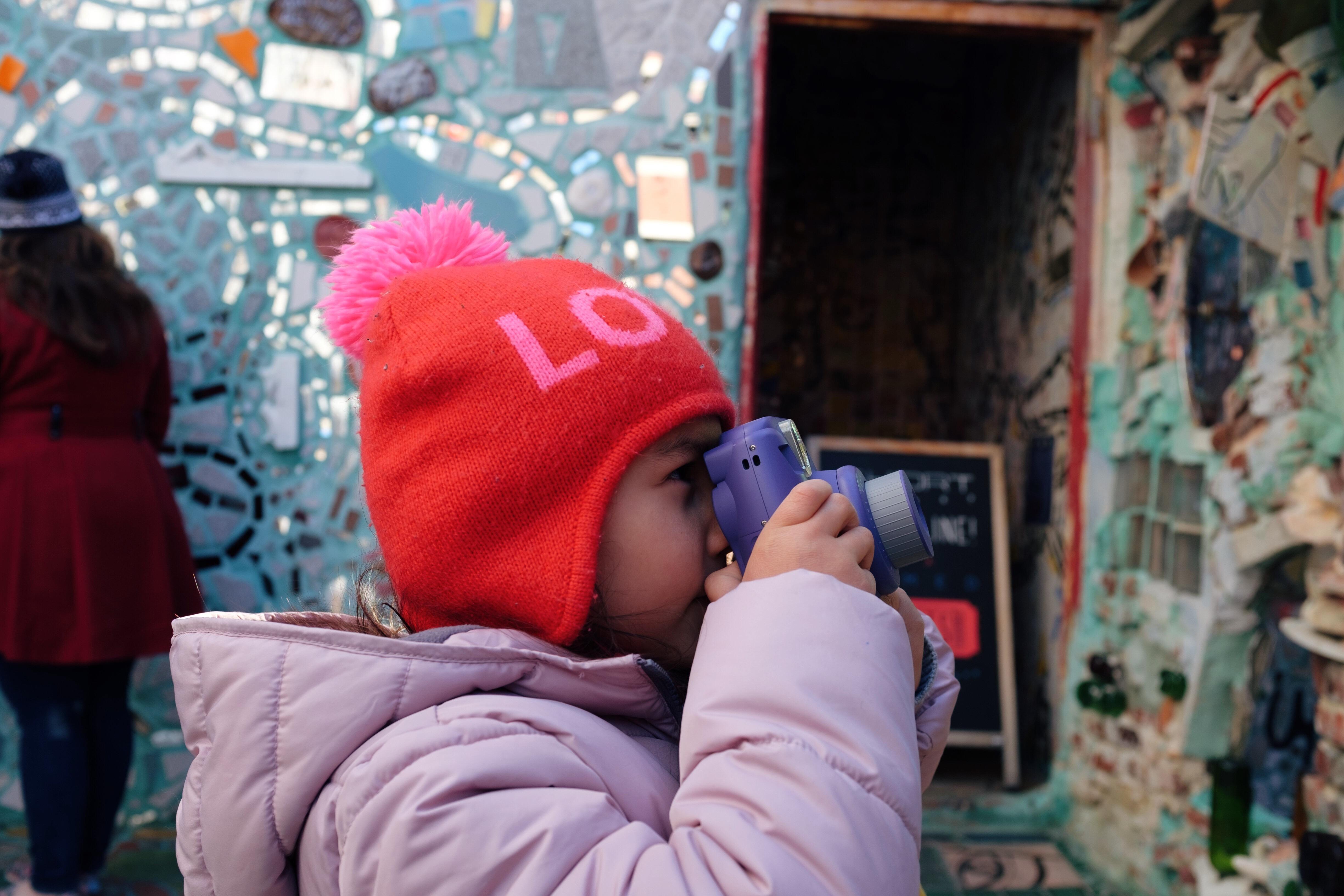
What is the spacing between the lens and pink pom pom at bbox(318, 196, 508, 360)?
41.8 inches

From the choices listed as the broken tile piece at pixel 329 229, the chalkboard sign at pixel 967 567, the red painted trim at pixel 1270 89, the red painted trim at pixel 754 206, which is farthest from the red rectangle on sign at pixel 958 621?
the broken tile piece at pixel 329 229

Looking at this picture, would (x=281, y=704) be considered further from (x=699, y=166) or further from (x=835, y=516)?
(x=699, y=166)

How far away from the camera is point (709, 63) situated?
2.80 m

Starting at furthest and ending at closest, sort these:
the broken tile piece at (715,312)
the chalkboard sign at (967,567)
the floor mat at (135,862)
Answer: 1. the chalkboard sign at (967,567)
2. the broken tile piece at (715,312)
3. the floor mat at (135,862)

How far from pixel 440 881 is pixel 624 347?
1.72 feet

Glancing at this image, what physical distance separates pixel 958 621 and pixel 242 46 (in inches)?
115

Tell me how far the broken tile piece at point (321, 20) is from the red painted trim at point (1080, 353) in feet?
7.21

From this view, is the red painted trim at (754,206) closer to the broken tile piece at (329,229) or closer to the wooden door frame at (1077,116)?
the wooden door frame at (1077,116)

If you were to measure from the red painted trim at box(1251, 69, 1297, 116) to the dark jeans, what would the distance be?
3029 millimetres

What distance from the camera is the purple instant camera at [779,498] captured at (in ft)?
2.98

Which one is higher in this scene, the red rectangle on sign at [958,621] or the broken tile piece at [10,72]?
the broken tile piece at [10,72]

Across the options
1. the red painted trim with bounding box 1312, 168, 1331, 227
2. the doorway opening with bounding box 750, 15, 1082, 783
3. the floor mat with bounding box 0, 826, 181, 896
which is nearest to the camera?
the red painted trim with bounding box 1312, 168, 1331, 227

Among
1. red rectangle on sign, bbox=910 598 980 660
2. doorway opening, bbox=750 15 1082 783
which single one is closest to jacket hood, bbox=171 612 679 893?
red rectangle on sign, bbox=910 598 980 660

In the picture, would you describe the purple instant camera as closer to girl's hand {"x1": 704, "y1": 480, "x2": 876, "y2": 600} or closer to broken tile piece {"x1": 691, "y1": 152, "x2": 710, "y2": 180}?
girl's hand {"x1": 704, "y1": 480, "x2": 876, "y2": 600}
